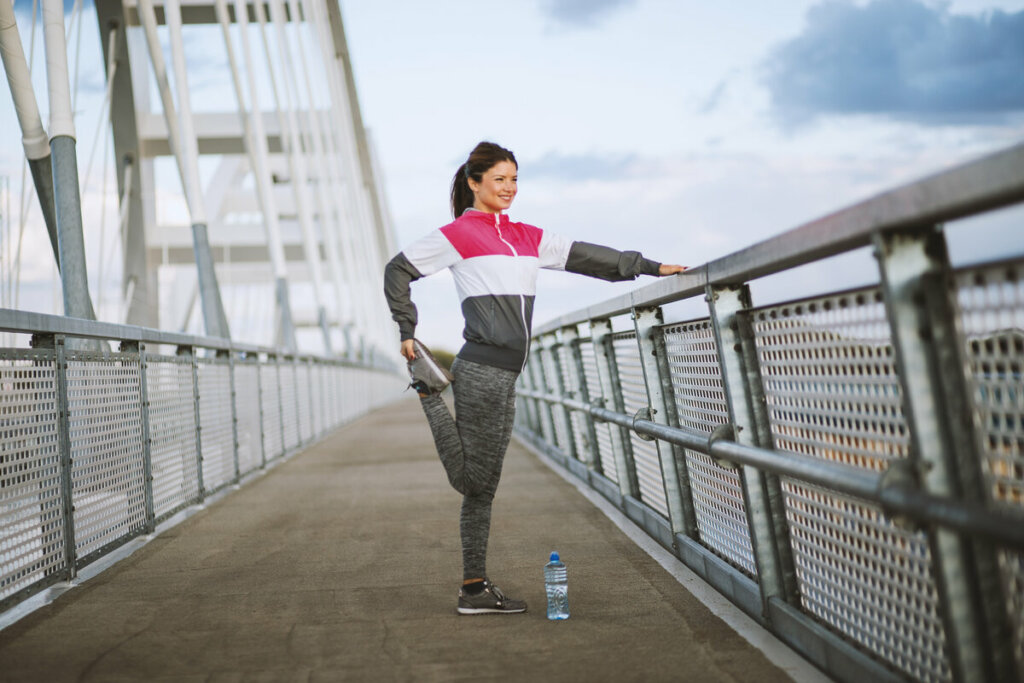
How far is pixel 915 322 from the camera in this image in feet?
7.44

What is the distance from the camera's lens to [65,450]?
4.98m

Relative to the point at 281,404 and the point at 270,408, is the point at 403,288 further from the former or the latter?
the point at 281,404

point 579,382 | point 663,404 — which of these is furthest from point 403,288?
point 579,382

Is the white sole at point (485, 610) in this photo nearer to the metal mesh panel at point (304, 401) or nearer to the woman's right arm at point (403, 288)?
the woman's right arm at point (403, 288)

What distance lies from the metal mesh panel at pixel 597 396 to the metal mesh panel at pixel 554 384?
157 cm

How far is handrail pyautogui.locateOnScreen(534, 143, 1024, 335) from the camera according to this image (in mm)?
1850

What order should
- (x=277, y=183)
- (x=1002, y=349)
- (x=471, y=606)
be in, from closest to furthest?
(x=1002, y=349)
(x=471, y=606)
(x=277, y=183)

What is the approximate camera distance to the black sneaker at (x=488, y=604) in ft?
13.2

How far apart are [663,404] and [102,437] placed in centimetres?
313

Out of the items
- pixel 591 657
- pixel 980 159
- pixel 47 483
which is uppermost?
pixel 980 159

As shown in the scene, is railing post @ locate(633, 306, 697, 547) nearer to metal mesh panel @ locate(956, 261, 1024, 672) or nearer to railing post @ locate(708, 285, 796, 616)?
railing post @ locate(708, 285, 796, 616)

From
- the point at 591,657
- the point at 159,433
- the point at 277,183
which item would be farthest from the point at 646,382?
the point at 277,183

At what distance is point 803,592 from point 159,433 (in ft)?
16.1

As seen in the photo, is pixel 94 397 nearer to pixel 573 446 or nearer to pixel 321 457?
pixel 573 446
